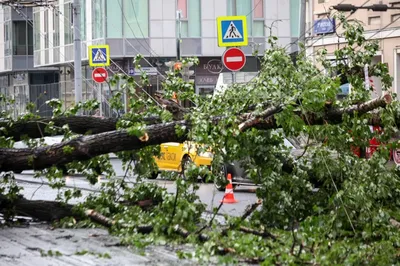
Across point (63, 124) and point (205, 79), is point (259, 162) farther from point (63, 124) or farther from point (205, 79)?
point (205, 79)

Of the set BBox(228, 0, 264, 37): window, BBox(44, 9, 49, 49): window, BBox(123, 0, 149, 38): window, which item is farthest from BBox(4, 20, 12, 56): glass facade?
BBox(228, 0, 264, 37): window

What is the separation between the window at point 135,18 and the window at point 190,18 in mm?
1654

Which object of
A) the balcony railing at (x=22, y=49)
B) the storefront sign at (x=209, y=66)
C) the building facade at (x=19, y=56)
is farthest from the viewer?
the balcony railing at (x=22, y=49)

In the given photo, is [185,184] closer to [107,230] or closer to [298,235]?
[107,230]

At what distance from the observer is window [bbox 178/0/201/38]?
42.5 metres

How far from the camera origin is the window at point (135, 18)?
137 ft

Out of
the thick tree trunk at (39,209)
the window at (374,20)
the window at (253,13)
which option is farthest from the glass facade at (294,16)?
the thick tree trunk at (39,209)

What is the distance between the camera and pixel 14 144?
11469 mm

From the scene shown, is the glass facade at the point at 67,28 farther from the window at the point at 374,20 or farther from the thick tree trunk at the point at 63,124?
the thick tree trunk at the point at 63,124

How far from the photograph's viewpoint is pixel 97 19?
140 ft

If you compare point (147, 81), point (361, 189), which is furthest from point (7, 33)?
point (361, 189)

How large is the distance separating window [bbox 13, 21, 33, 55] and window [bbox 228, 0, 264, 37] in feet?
66.0

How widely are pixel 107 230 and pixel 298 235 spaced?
2580 millimetres

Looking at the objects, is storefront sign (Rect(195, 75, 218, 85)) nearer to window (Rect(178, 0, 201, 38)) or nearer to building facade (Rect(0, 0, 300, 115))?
building facade (Rect(0, 0, 300, 115))
